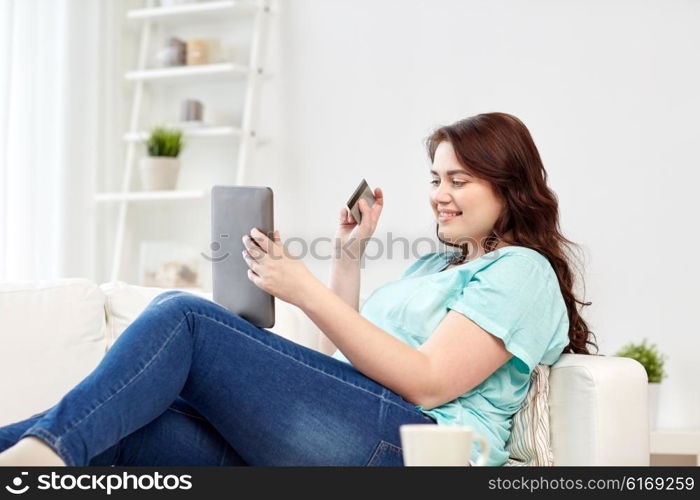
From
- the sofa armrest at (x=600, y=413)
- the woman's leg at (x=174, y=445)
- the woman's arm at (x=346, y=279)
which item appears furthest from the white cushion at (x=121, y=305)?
the sofa armrest at (x=600, y=413)

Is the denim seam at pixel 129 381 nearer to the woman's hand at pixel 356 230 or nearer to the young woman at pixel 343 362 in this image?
the young woman at pixel 343 362

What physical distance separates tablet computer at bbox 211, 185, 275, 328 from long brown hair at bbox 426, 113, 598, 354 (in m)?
0.46

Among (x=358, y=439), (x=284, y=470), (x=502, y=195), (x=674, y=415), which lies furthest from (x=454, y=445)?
(x=674, y=415)

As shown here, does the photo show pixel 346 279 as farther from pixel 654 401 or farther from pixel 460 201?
pixel 654 401

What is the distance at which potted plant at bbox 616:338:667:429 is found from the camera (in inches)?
106

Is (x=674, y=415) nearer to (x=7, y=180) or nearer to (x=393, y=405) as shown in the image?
(x=393, y=405)

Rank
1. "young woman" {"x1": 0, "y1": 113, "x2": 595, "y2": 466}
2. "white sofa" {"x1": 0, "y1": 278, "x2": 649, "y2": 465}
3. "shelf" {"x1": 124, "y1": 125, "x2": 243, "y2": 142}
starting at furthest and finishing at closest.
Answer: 1. "shelf" {"x1": 124, "y1": 125, "x2": 243, "y2": 142}
2. "white sofa" {"x1": 0, "y1": 278, "x2": 649, "y2": 465}
3. "young woman" {"x1": 0, "y1": 113, "x2": 595, "y2": 466}

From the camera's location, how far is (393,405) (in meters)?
1.46

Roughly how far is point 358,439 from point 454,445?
458 millimetres

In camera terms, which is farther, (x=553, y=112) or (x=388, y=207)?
(x=388, y=207)

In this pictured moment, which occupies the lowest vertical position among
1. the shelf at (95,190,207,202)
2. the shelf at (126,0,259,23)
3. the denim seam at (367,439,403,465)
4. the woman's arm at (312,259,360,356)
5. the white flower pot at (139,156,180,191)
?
Answer: the denim seam at (367,439,403,465)

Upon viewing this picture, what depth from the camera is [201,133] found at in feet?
10.7

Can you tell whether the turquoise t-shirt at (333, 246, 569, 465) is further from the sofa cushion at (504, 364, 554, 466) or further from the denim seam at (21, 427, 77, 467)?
the denim seam at (21, 427, 77, 467)

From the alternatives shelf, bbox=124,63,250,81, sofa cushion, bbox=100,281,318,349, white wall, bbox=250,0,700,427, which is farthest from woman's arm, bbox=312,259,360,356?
shelf, bbox=124,63,250,81
